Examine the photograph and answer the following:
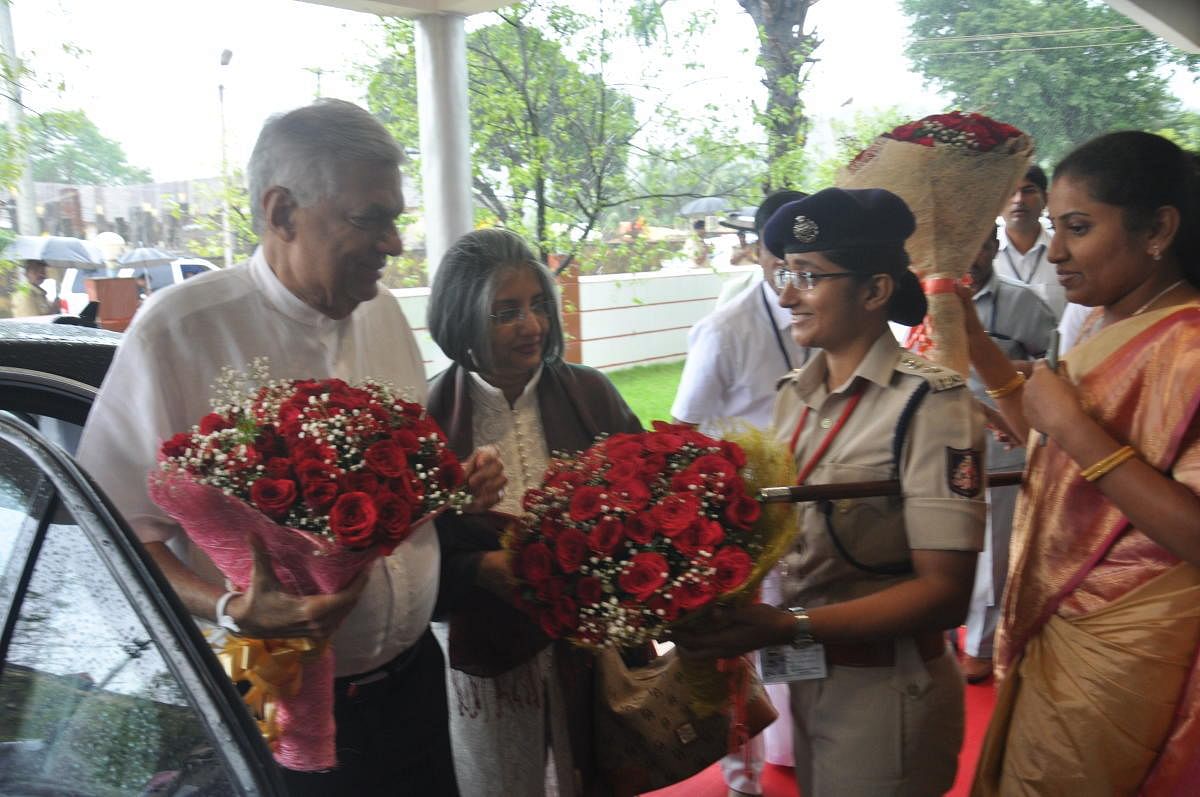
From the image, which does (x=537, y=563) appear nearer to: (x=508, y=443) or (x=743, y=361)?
(x=508, y=443)

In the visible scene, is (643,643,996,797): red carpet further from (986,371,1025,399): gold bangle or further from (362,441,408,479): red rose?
(362,441,408,479): red rose

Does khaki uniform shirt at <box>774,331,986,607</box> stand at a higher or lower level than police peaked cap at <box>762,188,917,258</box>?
lower

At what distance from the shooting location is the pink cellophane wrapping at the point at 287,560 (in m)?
1.43

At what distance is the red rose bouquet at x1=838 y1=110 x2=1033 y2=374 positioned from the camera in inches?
85.7

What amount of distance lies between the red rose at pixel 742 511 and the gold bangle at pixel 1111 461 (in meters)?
0.66

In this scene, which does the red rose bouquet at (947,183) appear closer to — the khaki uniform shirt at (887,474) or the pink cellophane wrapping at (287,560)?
the khaki uniform shirt at (887,474)

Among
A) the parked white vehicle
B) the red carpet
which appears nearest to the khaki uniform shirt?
the red carpet

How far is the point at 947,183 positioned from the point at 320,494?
5.21 feet

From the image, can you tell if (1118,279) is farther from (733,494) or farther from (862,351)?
(733,494)

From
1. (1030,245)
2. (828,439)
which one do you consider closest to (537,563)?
(828,439)

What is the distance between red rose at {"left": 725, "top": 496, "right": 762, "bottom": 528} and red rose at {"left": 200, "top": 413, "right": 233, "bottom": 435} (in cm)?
85

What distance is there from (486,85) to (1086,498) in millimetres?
5233

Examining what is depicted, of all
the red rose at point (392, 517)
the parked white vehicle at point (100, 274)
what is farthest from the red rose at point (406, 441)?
the parked white vehicle at point (100, 274)

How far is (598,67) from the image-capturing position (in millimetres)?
6566
